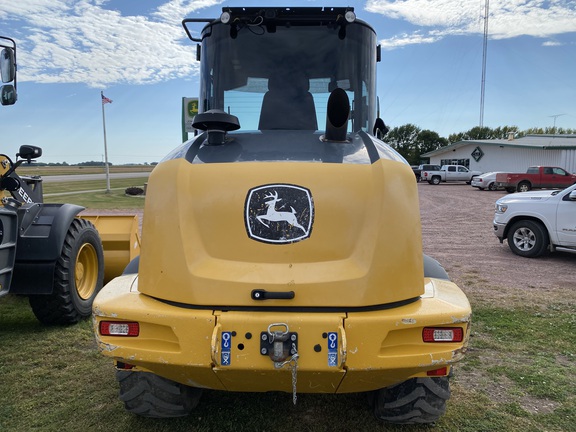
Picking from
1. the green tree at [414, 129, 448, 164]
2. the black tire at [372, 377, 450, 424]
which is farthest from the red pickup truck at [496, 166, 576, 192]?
the green tree at [414, 129, 448, 164]

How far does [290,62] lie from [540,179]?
95.5ft

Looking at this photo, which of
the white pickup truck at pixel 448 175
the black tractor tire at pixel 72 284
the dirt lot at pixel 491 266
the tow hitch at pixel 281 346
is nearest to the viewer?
the tow hitch at pixel 281 346

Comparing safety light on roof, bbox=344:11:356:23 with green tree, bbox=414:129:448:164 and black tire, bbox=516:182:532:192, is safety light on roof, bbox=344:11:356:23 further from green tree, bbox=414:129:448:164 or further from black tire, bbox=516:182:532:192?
green tree, bbox=414:129:448:164

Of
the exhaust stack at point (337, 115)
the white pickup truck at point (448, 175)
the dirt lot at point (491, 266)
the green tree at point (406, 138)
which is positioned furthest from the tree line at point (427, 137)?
the exhaust stack at point (337, 115)

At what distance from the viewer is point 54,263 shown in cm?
456

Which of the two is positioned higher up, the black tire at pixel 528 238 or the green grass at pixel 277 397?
the black tire at pixel 528 238

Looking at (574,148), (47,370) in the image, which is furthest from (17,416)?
(574,148)

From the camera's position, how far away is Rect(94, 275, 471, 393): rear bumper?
→ 229 cm

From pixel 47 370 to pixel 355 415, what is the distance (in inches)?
104

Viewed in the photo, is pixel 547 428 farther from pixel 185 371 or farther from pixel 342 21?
pixel 342 21

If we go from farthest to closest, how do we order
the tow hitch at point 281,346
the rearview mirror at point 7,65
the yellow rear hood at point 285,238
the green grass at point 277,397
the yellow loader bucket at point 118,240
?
the yellow loader bucket at point 118,240, the rearview mirror at point 7,65, the green grass at point 277,397, the yellow rear hood at point 285,238, the tow hitch at point 281,346

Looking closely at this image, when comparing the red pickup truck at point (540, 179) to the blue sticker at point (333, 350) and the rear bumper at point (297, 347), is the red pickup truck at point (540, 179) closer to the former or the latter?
the rear bumper at point (297, 347)

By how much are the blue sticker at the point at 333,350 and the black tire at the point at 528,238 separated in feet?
27.1

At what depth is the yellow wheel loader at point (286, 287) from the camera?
2.31m
